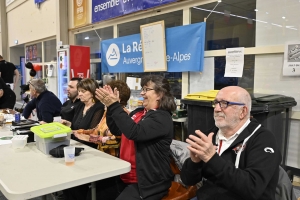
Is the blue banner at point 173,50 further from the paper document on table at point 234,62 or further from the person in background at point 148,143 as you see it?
the person in background at point 148,143

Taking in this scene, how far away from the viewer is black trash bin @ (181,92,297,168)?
2.28m

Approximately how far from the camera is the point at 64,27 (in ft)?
20.3

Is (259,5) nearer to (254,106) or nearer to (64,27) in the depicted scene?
(254,106)

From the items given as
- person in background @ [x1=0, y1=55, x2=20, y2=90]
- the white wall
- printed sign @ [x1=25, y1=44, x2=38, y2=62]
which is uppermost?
the white wall

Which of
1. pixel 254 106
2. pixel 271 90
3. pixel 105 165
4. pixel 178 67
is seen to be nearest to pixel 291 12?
pixel 271 90

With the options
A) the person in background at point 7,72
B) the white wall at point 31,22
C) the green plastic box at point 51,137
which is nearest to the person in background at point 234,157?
the green plastic box at point 51,137

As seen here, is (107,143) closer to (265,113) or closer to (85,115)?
(85,115)

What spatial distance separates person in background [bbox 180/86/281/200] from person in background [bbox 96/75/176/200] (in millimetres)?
301

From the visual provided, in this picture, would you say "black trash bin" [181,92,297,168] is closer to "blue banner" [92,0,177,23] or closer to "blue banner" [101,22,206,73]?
"blue banner" [101,22,206,73]

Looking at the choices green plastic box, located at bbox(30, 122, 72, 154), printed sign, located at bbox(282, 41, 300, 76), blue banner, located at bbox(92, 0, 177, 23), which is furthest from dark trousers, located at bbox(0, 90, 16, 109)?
printed sign, located at bbox(282, 41, 300, 76)

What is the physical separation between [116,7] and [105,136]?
3265mm

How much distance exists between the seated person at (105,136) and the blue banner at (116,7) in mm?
2074

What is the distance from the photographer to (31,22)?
25.5 feet

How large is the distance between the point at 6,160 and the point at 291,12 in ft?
9.61
